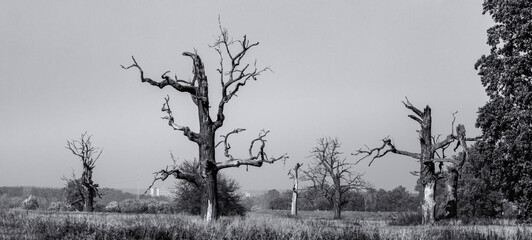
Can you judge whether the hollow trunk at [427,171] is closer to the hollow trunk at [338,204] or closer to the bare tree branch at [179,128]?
the bare tree branch at [179,128]

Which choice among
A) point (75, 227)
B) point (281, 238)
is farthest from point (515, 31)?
point (75, 227)

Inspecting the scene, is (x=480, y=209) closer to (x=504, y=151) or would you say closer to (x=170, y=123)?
(x=504, y=151)

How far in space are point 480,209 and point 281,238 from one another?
59.0 m

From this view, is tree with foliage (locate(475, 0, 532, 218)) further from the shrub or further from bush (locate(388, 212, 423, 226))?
the shrub

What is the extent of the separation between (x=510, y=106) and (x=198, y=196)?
27322 mm

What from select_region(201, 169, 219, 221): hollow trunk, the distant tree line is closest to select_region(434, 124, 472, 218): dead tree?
select_region(201, 169, 219, 221): hollow trunk

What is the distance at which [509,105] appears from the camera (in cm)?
2511

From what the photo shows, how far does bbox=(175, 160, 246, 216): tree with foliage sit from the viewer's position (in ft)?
147

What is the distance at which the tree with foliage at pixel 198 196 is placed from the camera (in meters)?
44.8

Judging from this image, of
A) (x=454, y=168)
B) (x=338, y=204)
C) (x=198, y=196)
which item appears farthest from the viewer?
(x=338, y=204)

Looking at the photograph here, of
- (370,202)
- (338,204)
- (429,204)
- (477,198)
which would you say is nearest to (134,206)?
(338,204)

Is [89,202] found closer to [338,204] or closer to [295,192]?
[295,192]

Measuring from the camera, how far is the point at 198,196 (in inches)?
1762

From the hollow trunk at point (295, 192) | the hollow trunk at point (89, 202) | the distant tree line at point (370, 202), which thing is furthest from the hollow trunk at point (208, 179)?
the distant tree line at point (370, 202)
